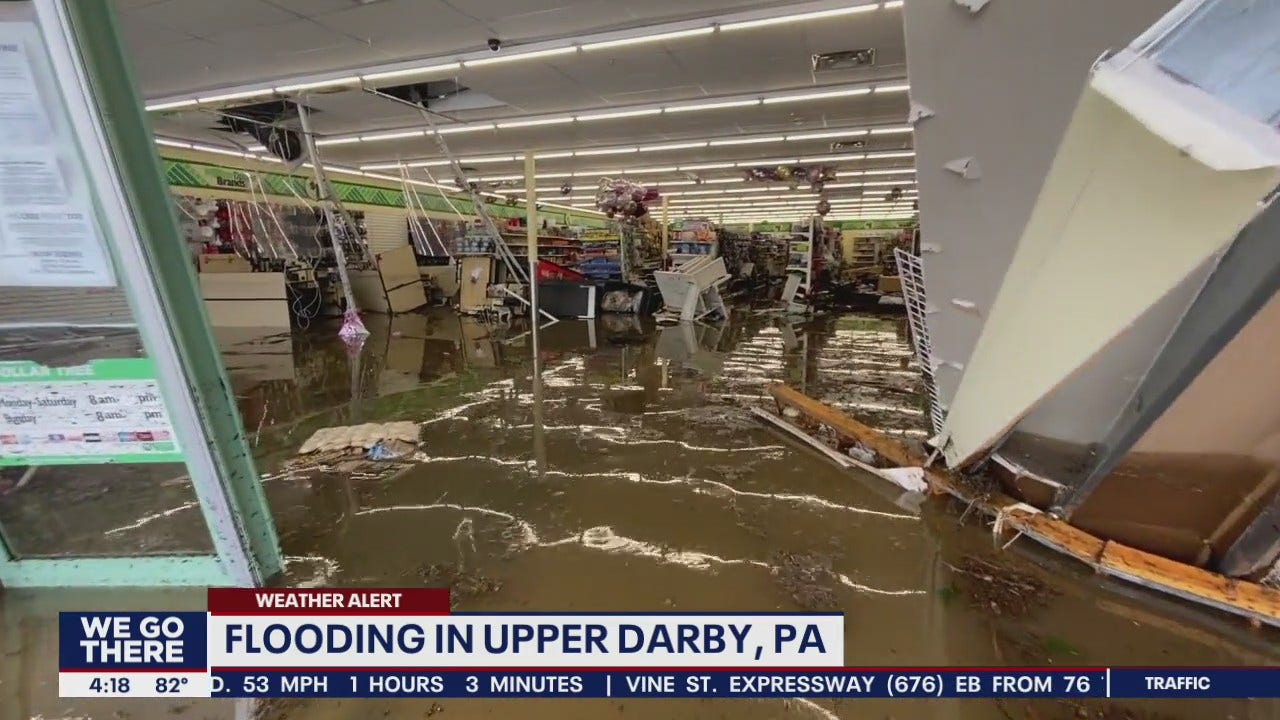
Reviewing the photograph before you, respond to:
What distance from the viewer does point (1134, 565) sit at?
1874mm

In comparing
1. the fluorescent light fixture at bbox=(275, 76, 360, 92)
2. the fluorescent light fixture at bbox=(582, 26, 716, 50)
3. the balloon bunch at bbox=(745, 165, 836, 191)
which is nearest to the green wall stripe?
the fluorescent light fixture at bbox=(275, 76, 360, 92)

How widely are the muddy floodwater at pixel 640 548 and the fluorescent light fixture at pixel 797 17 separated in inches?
148

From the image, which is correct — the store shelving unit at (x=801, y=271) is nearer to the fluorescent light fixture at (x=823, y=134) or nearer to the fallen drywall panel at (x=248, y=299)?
the fluorescent light fixture at (x=823, y=134)

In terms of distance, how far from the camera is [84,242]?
1452 mm

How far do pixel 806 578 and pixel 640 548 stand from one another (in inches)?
25.9

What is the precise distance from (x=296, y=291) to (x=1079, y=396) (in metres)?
10.2

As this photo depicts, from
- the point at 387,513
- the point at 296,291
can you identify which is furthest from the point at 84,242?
the point at 296,291

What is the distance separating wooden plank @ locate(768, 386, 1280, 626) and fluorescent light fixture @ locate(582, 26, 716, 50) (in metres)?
4.93

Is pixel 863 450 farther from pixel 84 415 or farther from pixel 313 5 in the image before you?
pixel 313 5

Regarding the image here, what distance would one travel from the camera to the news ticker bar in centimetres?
145

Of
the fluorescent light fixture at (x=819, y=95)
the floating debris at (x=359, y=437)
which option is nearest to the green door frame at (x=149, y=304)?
the floating debris at (x=359, y=437)

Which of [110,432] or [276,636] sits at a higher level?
[110,432]

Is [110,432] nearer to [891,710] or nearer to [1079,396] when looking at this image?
[891,710]

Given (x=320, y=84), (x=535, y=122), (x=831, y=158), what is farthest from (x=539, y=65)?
(x=831, y=158)
